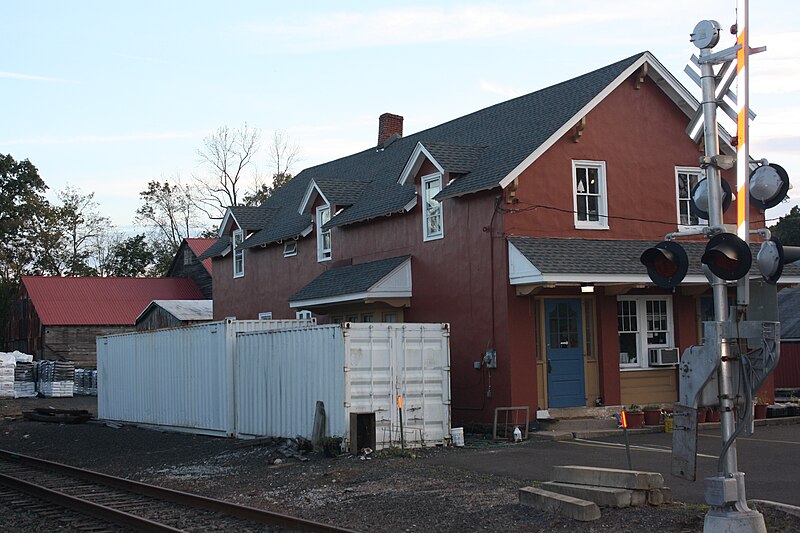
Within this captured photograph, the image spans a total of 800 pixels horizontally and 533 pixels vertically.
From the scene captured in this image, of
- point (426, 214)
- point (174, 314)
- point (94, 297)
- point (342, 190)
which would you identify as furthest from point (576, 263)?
point (94, 297)

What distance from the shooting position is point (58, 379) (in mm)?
42125

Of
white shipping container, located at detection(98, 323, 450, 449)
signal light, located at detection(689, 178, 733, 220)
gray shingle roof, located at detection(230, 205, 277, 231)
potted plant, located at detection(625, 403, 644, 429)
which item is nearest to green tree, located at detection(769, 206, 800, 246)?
gray shingle roof, located at detection(230, 205, 277, 231)

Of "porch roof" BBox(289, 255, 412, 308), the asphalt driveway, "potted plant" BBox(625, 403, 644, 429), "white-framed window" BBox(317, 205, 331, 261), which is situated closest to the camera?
the asphalt driveway

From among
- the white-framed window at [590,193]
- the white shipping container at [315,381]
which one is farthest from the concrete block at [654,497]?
the white-framed window at [590,193]

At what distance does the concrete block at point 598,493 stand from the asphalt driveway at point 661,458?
3.67 feet

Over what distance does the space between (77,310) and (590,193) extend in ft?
126

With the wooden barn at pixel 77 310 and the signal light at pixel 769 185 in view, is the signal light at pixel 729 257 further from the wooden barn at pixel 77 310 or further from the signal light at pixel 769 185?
the wooden barn at pixel 77 310

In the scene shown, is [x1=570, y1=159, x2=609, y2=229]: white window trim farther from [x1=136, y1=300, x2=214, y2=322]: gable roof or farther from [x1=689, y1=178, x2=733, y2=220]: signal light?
[x1=136, y1=300, x2=214, y2=322]: gable roof

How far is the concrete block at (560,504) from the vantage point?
1086 cm

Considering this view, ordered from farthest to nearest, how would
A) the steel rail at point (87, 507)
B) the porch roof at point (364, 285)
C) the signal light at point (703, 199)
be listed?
the porch roof at point (364, 285)
the steel rail at point (87, 507)
the signal light at point (703, 199)

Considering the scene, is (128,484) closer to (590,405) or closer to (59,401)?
(590,405)

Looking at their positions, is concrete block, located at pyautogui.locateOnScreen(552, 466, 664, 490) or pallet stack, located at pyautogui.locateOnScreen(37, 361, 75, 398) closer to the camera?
concrete block, located at pyautogui.locateOnScreen(552, 466, 664, 490)

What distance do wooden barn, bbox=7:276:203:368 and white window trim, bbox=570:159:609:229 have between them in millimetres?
36243

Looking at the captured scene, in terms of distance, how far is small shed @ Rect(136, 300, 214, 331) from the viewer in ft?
145
